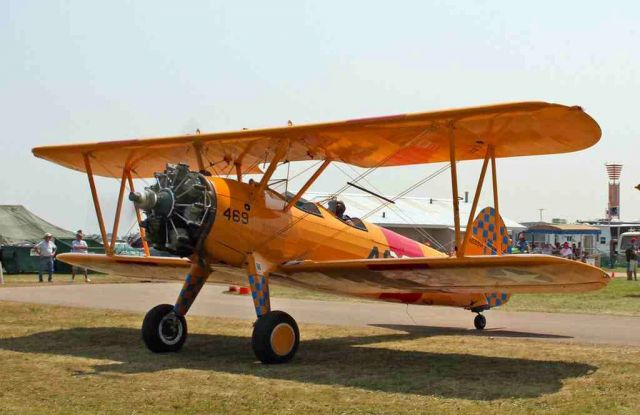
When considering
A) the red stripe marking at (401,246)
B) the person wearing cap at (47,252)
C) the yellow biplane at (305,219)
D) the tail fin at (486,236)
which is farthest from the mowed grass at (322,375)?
the person wearing cap at (47,252)

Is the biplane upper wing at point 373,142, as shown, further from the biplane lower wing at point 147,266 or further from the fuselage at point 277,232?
the biplane lower wing at point 147,266

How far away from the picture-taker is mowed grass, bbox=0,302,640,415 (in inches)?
276

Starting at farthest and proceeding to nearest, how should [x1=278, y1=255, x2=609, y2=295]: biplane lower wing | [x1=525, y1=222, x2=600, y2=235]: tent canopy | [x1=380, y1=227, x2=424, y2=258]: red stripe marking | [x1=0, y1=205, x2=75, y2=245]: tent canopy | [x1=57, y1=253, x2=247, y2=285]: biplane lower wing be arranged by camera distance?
[x1=525, y1=222, x2=600, y2=235]: tent canopy < [x1=0, y1=205, x2=75, y2=245]: tent canopy < [x1=380, y1=227, x2=424, y2=258]: red stripe marking < [x1=57, y1=253, x2=247, y2=285]: biplane lower wing < [x1=278, y1=255, x2=609, y2=295]: biplane lower wing

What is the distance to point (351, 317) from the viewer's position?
15898 mm

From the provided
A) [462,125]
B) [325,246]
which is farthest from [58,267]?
[462,125]

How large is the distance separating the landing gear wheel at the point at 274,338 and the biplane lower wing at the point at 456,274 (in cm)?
92

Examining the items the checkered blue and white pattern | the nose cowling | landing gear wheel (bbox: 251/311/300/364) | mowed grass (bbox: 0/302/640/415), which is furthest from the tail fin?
the nose cowling

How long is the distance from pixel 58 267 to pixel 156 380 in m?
26.3

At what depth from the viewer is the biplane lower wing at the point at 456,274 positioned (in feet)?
29.6

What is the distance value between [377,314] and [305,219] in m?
5.83

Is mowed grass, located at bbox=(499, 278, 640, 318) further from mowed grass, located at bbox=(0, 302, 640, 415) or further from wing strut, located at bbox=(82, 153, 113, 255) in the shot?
wing strut, located at bbox=(82, 153, 113, 255)

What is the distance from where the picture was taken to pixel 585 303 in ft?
62.5

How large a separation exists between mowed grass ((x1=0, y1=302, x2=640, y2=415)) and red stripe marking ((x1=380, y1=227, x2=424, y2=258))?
1.30m

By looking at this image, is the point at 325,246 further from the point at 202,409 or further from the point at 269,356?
the point at 202,409
